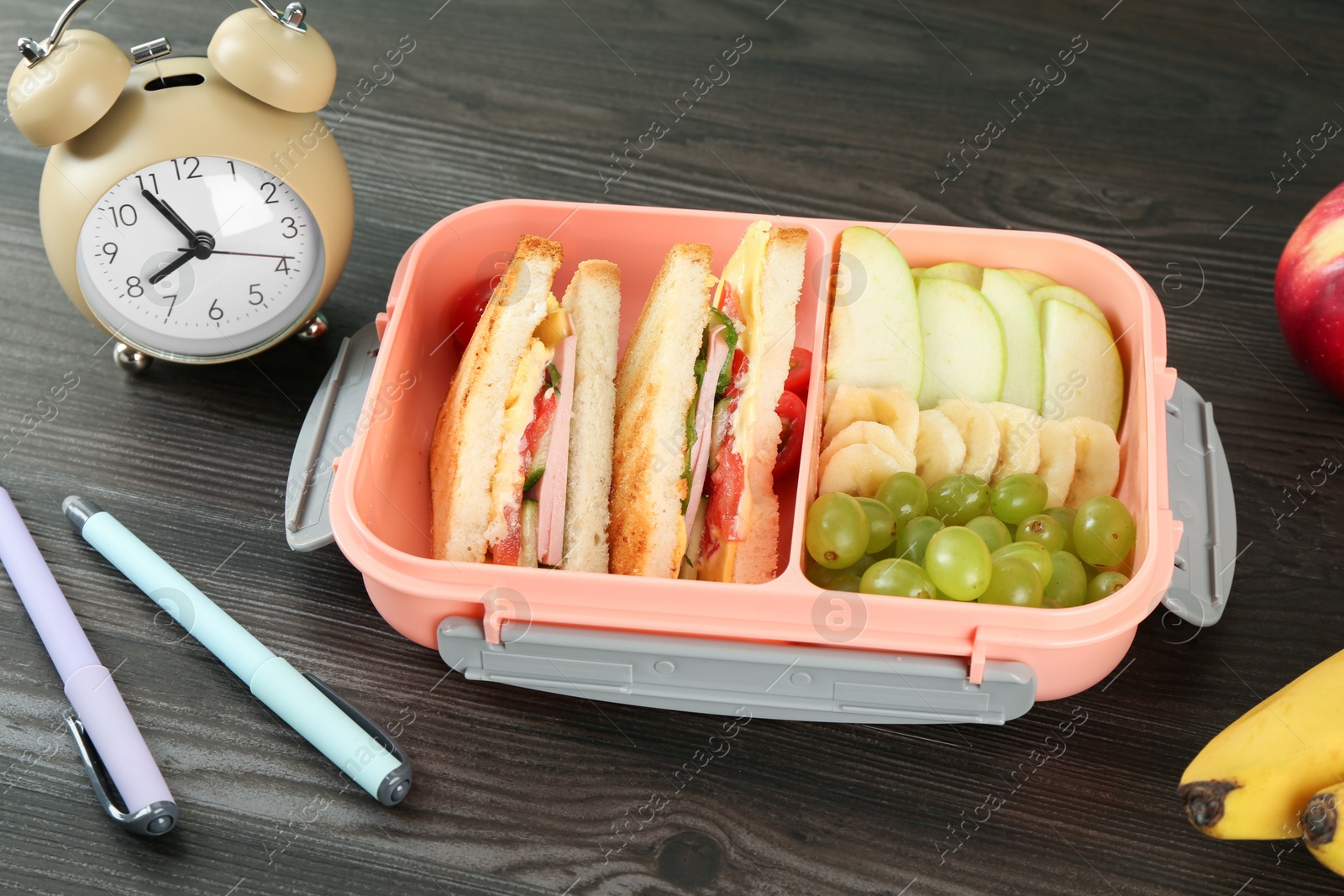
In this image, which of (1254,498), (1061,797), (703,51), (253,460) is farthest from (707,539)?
(703,51)

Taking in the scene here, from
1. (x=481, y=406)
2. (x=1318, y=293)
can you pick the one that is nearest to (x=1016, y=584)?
(x=481, y=406)

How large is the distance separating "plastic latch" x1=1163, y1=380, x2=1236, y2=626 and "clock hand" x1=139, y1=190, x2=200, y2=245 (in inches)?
47.7

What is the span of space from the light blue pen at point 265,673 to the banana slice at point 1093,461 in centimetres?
85

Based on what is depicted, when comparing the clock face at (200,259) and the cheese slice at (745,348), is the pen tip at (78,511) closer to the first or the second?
the clock face at (200,259)

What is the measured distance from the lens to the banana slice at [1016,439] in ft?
4.48

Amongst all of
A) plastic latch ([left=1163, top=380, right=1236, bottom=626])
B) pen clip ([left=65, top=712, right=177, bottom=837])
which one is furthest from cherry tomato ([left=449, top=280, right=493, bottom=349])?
plastic latch ([left=1163, top=380, right=1236, bottom=626])

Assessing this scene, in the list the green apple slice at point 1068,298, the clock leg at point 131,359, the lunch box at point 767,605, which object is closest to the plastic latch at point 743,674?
the lunch box at point 767,605

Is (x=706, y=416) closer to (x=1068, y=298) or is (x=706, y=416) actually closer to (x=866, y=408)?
(x=866, y=408)

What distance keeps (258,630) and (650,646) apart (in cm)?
49

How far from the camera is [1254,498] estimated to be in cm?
148

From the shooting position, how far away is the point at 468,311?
1.53 metres

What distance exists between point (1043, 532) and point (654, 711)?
1.57ft

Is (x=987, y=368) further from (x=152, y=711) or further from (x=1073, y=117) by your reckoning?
(x=152, y=711)

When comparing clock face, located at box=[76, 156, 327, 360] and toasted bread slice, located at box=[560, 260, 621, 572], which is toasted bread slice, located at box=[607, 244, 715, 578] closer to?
toasted bread slice, located at box=[560, 260, 621, 572]
